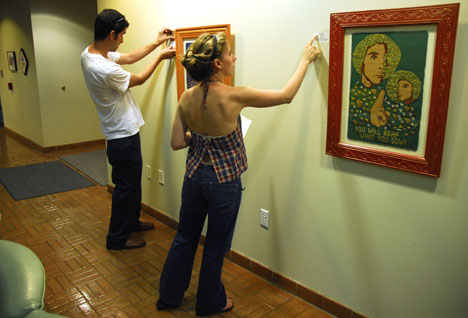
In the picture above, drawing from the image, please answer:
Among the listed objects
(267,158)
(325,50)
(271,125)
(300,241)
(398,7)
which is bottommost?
(300,241)

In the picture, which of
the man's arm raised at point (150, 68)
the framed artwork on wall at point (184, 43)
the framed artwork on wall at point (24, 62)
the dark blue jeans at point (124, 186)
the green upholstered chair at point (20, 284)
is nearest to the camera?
the green upholstered chair at point (20, 284)

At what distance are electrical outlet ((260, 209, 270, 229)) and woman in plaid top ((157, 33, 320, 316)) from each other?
1.59 ft

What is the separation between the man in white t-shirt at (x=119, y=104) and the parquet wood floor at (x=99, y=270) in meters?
0.24

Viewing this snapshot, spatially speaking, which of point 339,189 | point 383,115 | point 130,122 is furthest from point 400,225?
point 130,122

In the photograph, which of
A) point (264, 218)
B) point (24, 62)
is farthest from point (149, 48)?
point (24, 62)

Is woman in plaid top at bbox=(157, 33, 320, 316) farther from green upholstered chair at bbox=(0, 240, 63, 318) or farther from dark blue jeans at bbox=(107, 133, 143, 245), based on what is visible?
green upholstered chair at bbox=(0, 240, 63, 318)

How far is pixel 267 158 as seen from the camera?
256 centimetres

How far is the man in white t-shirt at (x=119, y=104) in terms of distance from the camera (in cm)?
280

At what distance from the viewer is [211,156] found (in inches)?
81.9

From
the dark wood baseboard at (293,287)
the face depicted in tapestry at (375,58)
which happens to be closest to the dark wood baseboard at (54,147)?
the dark wood baseboard at (293,287)

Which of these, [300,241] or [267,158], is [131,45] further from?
[300,241]

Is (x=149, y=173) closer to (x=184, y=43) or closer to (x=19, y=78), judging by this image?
(x=184, y=43)

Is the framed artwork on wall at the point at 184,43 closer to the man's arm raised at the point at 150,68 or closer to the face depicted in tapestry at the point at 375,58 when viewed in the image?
the man's arm raised at the point at 150,68

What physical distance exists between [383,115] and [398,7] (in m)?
0.49
